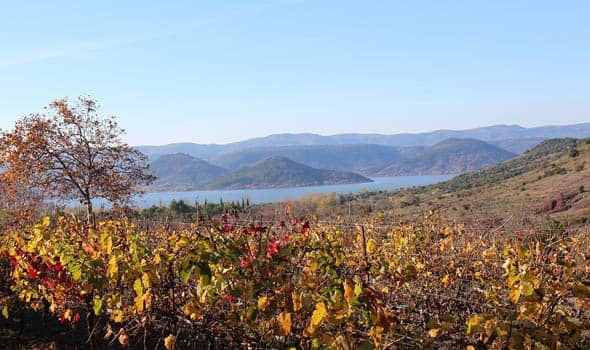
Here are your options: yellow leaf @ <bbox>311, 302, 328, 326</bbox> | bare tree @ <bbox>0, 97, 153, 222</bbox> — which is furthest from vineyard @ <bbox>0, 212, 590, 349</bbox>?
bare tree @ <bbox>0, 97, 153, 222</bbox>

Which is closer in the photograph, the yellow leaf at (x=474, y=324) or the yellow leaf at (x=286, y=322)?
the yellow leaf at (x=474, y=324)

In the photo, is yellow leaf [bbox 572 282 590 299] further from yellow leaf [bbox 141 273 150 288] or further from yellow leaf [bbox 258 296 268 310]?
yellow leaf [bbox 141 273 150 288]

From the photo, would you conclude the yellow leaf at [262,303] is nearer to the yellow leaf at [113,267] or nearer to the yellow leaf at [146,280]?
the yellow leaf at [146,280]

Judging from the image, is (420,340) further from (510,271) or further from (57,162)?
(57,162)

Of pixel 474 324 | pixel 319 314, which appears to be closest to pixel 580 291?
pixel 474 324

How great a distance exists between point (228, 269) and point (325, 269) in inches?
26.4

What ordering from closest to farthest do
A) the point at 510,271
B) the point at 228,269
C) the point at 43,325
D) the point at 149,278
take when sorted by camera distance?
1. the point at 510,271
2. the point at 228,269
3. the point at 149,278
4. the point at 43,325

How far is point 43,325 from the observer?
7.40 meters

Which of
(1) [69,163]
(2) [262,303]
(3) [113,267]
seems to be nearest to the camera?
(2) [262,303]

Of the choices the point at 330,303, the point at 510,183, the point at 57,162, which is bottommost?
the point at 510,183

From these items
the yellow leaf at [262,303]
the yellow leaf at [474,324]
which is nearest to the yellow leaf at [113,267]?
the yellow leaf at [262,303]

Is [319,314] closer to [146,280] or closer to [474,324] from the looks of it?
[474,324]

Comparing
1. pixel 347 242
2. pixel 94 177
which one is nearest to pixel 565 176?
pixel 94 177

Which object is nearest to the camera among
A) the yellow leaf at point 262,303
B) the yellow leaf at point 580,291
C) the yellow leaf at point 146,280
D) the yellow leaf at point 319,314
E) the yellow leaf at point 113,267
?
A: the yellow leaf at point 319,314
